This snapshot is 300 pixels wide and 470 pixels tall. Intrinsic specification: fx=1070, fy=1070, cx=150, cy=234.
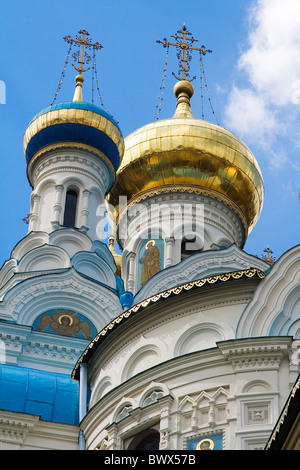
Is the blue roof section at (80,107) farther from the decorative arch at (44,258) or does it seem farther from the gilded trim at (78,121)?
the decorative arch at (44,258)

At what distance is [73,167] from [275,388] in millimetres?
7071

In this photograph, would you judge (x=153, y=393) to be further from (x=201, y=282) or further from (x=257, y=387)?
(x=201, y=282)

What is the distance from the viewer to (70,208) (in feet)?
50.6

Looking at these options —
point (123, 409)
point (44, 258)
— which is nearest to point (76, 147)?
point (44, 258)

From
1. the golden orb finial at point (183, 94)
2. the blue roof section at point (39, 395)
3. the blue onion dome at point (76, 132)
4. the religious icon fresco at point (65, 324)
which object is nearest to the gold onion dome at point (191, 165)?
the blue onion dome at point (76, 132)

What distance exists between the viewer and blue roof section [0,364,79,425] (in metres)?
10.7

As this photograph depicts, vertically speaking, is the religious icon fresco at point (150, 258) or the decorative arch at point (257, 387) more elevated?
the religious icon fresco at point (150, 258)

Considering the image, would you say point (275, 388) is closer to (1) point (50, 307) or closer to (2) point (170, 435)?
(2) point (170, 435)

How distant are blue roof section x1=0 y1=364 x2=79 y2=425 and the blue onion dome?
5.23 metres

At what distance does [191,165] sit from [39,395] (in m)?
5.97

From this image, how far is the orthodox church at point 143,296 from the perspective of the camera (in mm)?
9258

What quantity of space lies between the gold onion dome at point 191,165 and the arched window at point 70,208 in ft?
3.73

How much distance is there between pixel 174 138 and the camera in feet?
53.2
